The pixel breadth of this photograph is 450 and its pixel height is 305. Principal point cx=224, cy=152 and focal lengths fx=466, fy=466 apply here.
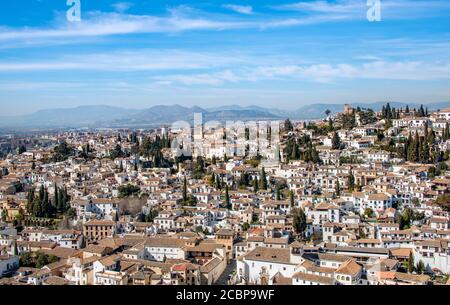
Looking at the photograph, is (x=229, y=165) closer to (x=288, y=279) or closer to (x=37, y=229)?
(x=37, y=229)

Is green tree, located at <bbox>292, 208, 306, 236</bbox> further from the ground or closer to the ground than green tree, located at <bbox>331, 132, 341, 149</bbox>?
closer to the ground

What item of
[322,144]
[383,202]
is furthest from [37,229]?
[322,144]

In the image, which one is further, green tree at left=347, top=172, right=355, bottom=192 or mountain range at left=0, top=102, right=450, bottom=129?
mountain range at left=0, top=102, right=450, bottom=129

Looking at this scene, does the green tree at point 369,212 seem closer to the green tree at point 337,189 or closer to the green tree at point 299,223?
the green tree at point 337,189

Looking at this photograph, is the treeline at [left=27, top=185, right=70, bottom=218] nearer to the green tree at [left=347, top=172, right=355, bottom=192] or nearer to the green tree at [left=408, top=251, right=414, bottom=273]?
the green tree at [left=347, top=172, right=355, bottom=192]

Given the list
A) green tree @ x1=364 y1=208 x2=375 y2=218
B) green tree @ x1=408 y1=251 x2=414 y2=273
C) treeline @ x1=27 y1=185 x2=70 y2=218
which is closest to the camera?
green tree @ x1=408 y1=251 x2=414 y2=273

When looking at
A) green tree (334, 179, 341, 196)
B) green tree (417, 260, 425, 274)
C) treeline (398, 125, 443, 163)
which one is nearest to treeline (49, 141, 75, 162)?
green tree (334, 179, 341, 196)

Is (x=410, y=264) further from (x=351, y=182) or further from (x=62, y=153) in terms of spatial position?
(x=62, y=153)

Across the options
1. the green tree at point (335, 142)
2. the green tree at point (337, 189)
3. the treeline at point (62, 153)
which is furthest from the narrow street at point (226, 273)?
the treeline at point (62, 153)

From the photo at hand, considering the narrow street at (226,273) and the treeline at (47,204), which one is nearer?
the narrow street at (226,273)
